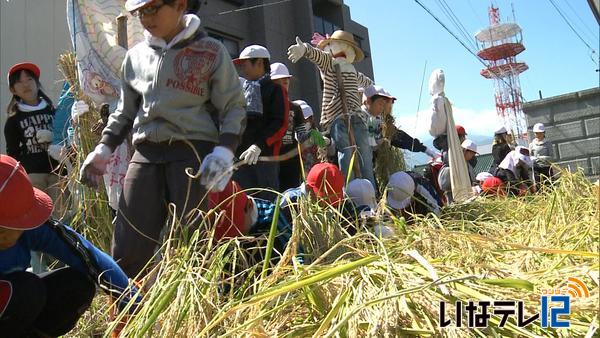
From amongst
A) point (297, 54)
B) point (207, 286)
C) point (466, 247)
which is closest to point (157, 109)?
point (207, 286)

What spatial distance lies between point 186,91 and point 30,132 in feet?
5.62

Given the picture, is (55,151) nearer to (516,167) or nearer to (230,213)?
(230,213)

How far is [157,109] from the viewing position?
5.68 ft

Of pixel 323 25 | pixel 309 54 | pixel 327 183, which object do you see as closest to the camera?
pixel 327 183

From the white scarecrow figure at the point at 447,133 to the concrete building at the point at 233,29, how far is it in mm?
1843

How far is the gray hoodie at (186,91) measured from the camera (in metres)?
1.73

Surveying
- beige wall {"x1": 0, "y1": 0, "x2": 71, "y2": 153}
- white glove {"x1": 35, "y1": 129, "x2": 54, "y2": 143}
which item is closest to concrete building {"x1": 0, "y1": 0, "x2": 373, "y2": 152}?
beige wall {"x1": 0, "y1": 0, "x2": 71, "y2": 153}

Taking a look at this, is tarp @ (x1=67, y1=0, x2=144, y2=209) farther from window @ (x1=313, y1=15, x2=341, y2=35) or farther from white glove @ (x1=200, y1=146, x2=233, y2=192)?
window @ (x1=313, y1=15, x2=341, y2=35)

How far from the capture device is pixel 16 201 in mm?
1247

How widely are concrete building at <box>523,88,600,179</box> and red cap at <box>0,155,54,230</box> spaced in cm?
555

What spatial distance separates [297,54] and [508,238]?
1810mm

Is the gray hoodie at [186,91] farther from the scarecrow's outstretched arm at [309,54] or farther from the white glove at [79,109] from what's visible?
the scarecrow's outstretched arm at [309,54]

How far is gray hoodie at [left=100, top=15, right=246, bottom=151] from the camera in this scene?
1734mm

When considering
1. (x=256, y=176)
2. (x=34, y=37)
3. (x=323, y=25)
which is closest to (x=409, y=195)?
(x=256, y=176)
